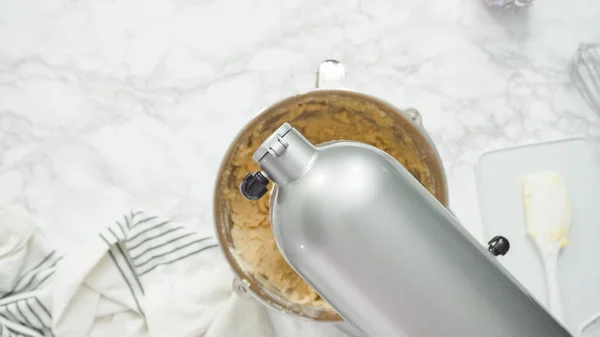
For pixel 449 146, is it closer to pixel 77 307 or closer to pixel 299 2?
pixel 299 2

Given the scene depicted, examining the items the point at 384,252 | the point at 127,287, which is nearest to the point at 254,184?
the point at 384,252

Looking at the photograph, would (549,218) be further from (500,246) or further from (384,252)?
(384,252)

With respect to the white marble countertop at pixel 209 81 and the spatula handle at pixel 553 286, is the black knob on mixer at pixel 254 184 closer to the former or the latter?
the white marble countertop at pixel 209 81

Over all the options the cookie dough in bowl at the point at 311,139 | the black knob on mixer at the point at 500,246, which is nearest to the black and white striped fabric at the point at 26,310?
the cookie dough in bowl at the point at 311,139

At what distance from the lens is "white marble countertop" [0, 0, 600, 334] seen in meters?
0.71

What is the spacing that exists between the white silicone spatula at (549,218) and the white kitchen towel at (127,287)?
0.30 metres

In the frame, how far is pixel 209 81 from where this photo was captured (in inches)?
28.4

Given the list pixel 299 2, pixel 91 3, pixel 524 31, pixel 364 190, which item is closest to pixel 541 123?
pixel 524 31

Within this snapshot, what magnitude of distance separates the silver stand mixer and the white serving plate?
309 millimetres

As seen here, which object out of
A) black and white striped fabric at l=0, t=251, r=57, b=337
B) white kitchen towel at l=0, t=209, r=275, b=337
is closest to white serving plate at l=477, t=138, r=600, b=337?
white kitchen towel at l=0, t=209, r=275, b=337

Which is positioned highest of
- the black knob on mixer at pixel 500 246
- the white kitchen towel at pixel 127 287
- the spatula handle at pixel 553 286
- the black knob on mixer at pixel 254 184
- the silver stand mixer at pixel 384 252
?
the black knob on mixer at pixel 254 184

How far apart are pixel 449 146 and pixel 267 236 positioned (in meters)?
0.25

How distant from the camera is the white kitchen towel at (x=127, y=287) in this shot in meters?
0.65

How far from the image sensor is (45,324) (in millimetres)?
656
